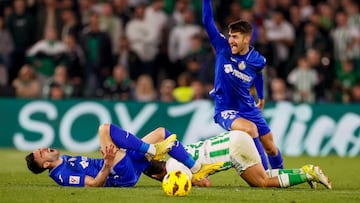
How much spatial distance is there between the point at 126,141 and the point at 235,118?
204 cm

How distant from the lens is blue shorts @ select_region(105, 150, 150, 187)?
1309 centimetres

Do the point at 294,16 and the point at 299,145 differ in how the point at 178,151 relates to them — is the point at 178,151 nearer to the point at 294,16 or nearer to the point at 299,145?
the point at 299,145

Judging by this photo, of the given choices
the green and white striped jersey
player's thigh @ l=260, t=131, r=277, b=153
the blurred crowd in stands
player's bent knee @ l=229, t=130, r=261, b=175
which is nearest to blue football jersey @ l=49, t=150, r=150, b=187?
the green and white striped jersey

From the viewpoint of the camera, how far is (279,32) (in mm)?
24094

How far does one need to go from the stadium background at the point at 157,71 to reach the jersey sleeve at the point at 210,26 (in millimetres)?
7504

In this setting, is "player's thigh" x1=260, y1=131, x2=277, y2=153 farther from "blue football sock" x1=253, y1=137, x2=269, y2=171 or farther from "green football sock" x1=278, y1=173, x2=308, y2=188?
"green football sock" x1=278, y1=173, x2=308, y2=188

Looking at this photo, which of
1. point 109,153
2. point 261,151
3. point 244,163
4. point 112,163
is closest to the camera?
point 109,153

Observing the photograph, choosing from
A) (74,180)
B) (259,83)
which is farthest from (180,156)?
(259,83)

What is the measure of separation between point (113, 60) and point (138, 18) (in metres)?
1.11

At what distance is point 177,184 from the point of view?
40.1 ft

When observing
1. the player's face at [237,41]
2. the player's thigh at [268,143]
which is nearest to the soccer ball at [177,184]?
the player's face at [237,41]

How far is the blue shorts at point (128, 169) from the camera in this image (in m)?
13.1

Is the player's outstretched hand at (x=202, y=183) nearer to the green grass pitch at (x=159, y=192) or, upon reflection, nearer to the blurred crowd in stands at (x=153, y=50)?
the green grass pitch at (x=159, y=192)

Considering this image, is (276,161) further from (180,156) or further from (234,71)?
(180,156)
